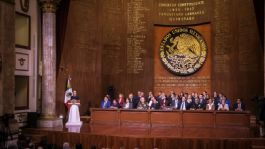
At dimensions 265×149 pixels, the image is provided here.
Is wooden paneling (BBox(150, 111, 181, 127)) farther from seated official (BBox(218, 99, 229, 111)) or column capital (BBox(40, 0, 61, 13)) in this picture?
column capital (BBox(40, 0, 61, 13))

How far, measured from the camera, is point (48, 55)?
42.6 ft

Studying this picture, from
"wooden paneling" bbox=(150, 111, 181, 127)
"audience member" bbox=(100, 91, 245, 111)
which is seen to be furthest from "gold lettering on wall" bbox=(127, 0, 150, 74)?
"wooden paneling" bbox=(150, 111, 181, 127)

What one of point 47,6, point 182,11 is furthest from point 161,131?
point 182,11

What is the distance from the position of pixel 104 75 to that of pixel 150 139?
6.75 meters

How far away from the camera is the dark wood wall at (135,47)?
1455cm

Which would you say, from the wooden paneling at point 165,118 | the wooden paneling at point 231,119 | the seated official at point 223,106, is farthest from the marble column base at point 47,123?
the seated official at point 223,106

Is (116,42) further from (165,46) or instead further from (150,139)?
(150,139)

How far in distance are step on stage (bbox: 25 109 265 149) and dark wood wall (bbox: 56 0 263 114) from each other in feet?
7.61

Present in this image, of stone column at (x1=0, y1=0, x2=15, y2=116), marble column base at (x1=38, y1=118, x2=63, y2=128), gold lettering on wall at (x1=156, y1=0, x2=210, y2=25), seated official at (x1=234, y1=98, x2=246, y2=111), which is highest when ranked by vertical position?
gold lettering on wall at (x1=156, y1=0, x2=210, y2=25)

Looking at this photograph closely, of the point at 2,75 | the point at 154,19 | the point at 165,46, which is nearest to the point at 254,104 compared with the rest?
the point at 165,46

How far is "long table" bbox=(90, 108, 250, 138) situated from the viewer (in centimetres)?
1216

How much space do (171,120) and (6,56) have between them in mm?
5886

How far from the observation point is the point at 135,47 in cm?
1669

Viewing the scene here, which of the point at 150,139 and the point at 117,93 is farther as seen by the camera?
the point at 117,93
